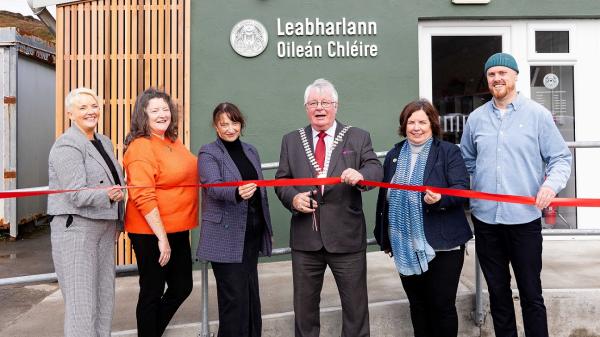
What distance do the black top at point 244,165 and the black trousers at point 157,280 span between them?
1.60 feet

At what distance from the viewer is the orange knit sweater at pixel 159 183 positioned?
10.2 ft

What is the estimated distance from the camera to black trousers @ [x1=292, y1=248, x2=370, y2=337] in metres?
3.21

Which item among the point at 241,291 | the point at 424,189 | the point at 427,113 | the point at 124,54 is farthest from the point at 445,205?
the point at 124,54

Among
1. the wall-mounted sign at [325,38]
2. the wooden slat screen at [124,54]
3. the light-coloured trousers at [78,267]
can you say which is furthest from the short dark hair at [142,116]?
the wall-mounted sign at [325,38]

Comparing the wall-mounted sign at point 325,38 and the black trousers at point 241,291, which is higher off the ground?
the wall-mounted sign at point 325,38

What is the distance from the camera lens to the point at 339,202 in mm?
3193

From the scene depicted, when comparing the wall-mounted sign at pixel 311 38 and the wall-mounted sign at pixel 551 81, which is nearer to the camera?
the wall-mounted sign at pixel 311 38

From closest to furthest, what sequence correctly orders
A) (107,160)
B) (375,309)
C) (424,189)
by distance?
(424,189), (107,160), (375,309)

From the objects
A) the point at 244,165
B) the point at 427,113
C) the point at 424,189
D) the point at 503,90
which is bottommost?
the point at 424,189

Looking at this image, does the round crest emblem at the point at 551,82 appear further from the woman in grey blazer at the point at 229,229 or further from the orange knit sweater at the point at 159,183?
the orange knit sweater at the point at 159,183

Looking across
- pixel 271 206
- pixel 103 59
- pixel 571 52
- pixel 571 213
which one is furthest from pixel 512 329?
pixel 103 59

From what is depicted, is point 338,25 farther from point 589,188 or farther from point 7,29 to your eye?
point 7,29

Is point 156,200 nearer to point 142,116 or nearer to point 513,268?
point 142,116

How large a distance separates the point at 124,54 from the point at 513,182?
429 cm
